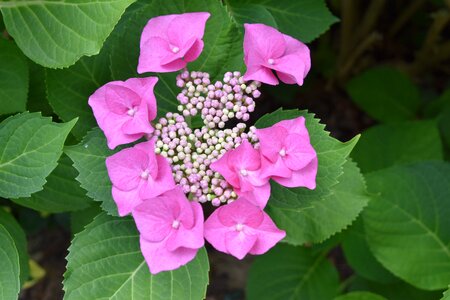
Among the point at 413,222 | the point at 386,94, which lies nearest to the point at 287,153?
the point at 413,222

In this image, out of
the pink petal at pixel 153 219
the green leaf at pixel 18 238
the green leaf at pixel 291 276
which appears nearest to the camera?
the pink petal at pixel 153 219

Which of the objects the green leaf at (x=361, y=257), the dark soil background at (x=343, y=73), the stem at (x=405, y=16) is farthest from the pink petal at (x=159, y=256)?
the stem at (x=405, y=16)

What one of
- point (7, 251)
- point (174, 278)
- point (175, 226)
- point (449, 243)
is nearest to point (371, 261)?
point (449, 243)

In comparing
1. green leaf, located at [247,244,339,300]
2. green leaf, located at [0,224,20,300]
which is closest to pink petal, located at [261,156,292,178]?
green leaf, located at [0,224,20,300]

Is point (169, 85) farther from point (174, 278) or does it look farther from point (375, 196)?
point (375, 196)

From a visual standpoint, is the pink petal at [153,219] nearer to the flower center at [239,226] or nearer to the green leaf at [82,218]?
the flower center at [239,226]

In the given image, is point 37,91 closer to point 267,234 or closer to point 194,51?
point 194,51

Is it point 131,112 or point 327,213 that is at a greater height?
point 131,112
